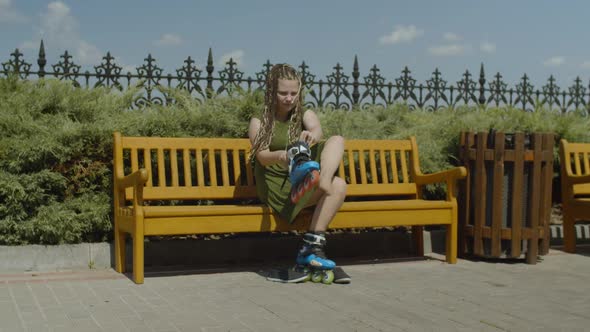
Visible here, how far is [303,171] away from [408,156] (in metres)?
2.48

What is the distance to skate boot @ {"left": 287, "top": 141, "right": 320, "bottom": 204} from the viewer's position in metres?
5.22

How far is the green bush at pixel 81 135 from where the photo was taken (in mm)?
6004

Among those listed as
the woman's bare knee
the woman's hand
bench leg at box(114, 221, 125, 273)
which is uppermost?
the woman's hand

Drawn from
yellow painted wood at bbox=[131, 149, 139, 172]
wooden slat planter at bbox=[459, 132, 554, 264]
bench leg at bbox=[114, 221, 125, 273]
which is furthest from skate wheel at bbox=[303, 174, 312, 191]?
wooden slat planter at bbox=[459, 132, 554, 264]

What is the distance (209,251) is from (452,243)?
2084 mm

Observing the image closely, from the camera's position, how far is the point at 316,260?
17.4 feet

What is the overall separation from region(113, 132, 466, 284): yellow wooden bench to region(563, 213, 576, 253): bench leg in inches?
62.3

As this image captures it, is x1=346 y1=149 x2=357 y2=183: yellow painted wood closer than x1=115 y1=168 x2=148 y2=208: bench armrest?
No

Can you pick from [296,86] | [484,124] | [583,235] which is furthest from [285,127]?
[583,235]

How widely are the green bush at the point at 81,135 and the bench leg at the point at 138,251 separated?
34.3 inches

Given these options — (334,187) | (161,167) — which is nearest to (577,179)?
(334,187)

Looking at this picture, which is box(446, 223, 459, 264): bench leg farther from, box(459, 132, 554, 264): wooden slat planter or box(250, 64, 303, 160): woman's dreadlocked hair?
box(250, 64, 303, 160): woman's dreadlocked hair

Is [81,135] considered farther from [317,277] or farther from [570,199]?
[570,199]

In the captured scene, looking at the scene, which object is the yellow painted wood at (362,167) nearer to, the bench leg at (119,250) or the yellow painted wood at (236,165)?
the yellow painted wood at (236,165)
